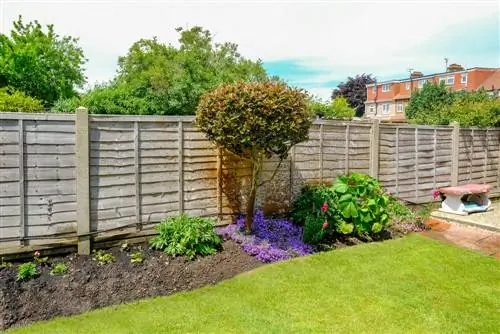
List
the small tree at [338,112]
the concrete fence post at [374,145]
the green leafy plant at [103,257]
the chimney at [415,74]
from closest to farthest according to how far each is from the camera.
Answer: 1. the green leafy plant at [103,257]
2. the concrete fence post at [374,145]
3. the small tree at [338,112]
4. the chimney at [415,74]

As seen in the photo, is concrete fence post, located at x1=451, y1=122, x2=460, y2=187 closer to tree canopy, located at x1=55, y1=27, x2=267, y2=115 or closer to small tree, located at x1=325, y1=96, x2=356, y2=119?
tree canopy, located at x1=55, y1=27, x2=267, y2=115

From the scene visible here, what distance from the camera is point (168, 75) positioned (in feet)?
60.6

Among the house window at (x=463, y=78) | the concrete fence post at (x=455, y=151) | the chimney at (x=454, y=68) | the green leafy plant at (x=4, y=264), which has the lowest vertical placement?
the green leafy plant at (x=4, y=264)

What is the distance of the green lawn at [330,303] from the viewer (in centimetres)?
Result: 374

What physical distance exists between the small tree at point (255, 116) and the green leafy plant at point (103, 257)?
2046 millimetres

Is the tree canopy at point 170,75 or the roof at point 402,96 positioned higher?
the roof at point 402,96

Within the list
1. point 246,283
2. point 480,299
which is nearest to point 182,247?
point 246,283

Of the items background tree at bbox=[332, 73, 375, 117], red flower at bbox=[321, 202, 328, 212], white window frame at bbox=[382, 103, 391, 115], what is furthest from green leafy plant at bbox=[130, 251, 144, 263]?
background tree at bbox=[332, 73, 375, 117]

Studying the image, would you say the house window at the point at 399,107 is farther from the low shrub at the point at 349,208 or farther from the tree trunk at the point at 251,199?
the tree trunk at the point at 251,199

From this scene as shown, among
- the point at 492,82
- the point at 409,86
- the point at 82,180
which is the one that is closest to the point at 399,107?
the point at 409,86

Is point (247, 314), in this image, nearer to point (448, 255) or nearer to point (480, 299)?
point (480, 299)

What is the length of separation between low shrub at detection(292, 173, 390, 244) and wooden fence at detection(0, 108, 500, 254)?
1.71 ft

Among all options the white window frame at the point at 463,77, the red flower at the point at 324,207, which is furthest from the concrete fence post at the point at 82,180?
the white window frame at the point at 463,77

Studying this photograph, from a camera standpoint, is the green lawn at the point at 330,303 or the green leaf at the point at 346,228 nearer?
the green lawn at the point at 330,303
